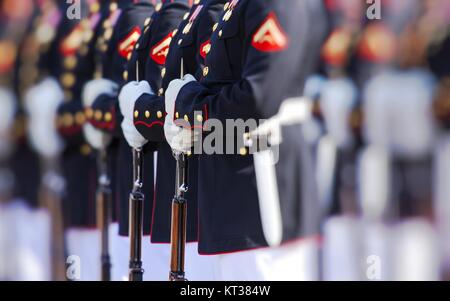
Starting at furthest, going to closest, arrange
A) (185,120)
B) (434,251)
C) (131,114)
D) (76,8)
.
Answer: (76,8)
(131,114)
(434,251)
(185,120)

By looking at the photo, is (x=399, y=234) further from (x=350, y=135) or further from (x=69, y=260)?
(x=69, y=260)

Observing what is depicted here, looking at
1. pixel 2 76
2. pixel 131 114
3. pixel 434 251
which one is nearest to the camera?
pixel 434 251

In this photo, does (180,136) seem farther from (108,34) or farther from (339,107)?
(108,34)

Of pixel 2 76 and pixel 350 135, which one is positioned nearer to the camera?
pixel 350 135

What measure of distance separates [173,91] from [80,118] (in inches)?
47.0

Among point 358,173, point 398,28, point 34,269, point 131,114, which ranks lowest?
point 34,269

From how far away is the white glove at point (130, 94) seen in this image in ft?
11.5

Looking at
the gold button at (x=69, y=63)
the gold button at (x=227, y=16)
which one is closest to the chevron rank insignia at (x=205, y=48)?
the gold button at (x=227, y=16)

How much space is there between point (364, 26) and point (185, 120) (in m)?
0.93

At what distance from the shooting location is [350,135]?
359 cm

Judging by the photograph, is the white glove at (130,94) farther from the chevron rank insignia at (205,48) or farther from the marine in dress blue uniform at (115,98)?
the chevron rank insignia at (205,48)

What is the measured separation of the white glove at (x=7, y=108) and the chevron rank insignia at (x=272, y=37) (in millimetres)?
1734
